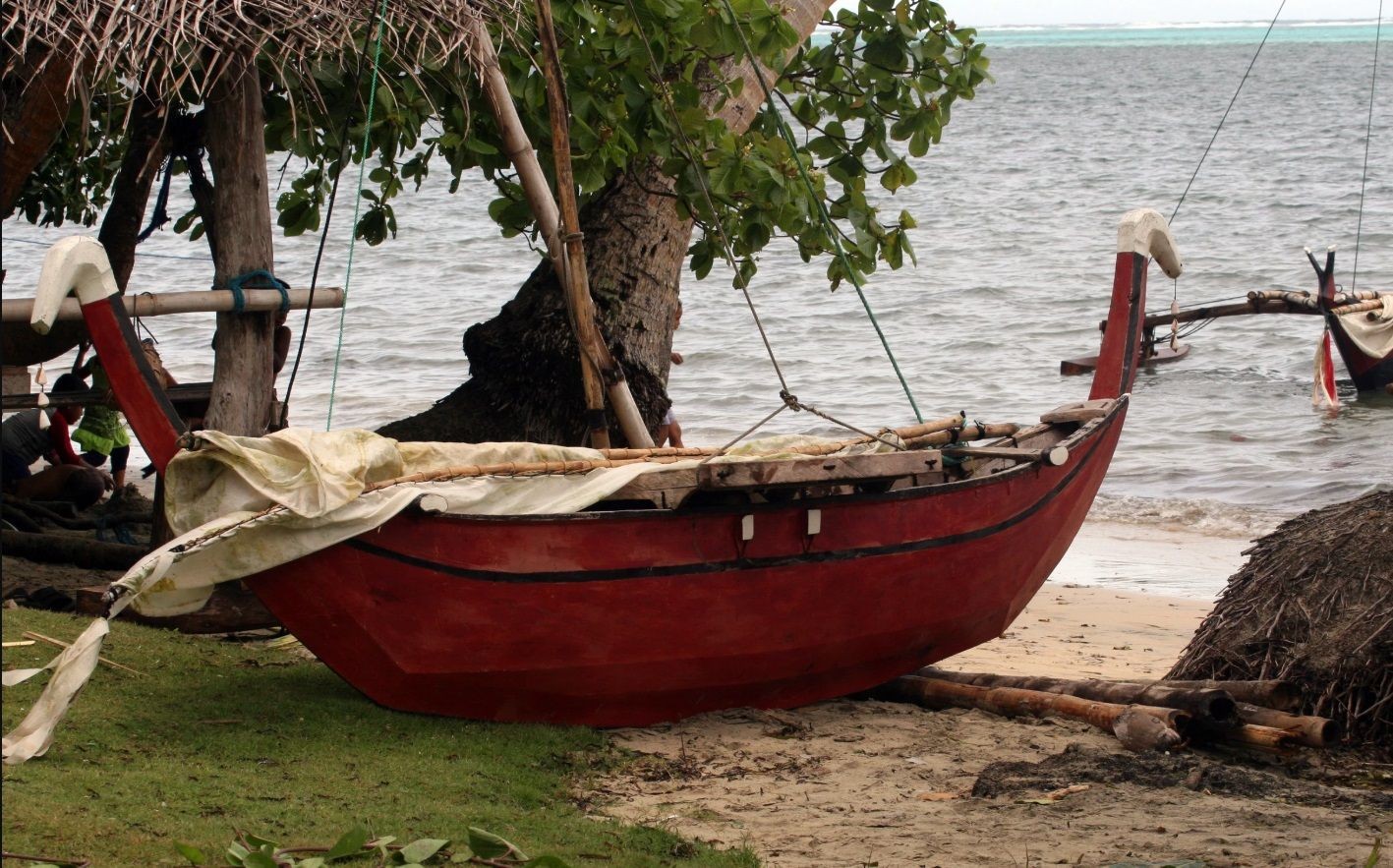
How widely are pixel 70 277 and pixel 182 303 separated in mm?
1411

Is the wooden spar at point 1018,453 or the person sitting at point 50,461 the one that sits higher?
the wooden spar at point 1018,453

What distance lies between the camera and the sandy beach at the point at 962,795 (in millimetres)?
3986

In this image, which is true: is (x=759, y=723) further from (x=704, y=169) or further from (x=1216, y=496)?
(x=1216, y=496)

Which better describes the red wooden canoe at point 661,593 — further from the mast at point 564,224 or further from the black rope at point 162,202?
the black rope at point 162,202

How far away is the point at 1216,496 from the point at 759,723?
8.87 m

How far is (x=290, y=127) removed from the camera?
6305 mm

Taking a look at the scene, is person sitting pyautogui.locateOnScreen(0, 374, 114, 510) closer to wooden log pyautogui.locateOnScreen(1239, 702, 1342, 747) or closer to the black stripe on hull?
the black stripe on hull

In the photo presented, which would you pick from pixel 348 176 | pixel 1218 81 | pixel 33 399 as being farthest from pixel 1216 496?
pixel 1218 81

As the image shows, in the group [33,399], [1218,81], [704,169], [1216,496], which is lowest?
[1216,496]

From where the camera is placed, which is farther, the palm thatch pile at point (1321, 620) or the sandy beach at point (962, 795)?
the palm thatch pile at point (1321, 620)

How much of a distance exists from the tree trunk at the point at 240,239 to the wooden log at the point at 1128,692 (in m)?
2.95

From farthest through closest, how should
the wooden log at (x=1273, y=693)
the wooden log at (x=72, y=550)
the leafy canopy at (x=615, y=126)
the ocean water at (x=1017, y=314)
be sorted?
the ocean water at (x=1017, y=314) → the wooden log at (x=72, y=550) → the leafy canopy at (x=615, y=126) → the wooden log at (x=1273, y=693)

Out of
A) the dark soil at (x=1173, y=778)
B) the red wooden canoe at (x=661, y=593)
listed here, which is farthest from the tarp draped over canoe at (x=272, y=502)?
the dark soil at (x=1173, y=778)

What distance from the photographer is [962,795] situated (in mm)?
4598
